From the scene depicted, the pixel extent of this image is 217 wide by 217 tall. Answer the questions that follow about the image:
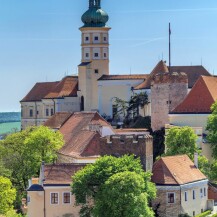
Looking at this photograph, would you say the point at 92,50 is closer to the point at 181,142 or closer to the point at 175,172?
the point at 181,142

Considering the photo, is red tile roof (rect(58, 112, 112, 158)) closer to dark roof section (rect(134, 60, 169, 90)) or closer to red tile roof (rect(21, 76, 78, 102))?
dark roof section (rect(134, 60, 169, 90))

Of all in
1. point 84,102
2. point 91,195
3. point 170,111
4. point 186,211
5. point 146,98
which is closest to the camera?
point 91,195

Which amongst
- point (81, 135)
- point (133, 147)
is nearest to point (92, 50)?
point (81, 135)

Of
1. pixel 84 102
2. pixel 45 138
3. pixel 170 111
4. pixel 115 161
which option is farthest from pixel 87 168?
pixel 84 102

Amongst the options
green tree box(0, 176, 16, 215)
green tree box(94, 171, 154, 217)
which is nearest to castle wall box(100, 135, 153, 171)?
green tree box(94, 171, 154, 217)

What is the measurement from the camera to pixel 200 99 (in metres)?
85.8

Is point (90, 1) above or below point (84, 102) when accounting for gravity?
above

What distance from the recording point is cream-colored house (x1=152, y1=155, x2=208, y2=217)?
202ft

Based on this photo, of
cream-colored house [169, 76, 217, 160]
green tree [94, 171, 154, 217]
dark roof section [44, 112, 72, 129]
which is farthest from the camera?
dark roof section [44, 112, 72, 129]

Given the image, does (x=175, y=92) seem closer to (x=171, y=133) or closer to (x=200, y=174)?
(x=171, y=133)

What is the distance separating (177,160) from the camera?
6550 centimetres

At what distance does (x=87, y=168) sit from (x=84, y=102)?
5291cm

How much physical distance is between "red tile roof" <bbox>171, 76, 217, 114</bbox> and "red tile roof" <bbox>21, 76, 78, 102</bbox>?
93.2 feet

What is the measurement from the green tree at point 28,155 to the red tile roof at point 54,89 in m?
39.8
